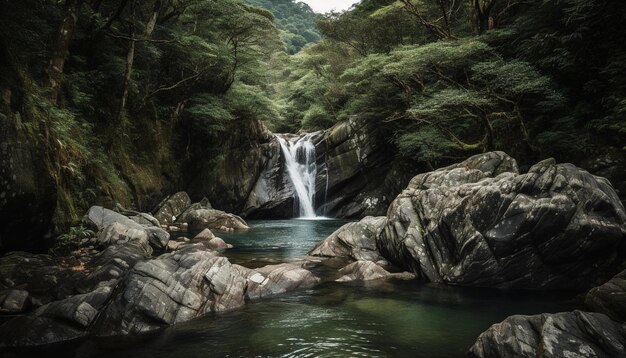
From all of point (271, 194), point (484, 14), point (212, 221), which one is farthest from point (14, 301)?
point (484, 14)

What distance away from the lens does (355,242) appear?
12.4 m

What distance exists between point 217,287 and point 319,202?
19.8 m

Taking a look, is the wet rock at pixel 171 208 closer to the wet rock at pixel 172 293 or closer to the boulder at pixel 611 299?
Answer: the wet rock at pixel 172 293

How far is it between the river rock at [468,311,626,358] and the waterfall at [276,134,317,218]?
73.1 ft

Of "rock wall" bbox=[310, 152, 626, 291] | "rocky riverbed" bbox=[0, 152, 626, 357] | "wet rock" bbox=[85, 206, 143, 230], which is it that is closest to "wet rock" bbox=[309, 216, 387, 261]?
"rocky riverbed" bbox=[0, 152, 626, 357]

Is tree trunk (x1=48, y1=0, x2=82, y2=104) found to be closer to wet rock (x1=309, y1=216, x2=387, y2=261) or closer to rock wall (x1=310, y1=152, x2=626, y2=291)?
wet rock (x1=309, y1=216, x2=387, y2=261)

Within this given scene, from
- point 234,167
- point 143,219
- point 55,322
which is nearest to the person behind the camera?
point 55,322

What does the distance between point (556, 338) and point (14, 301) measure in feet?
28.0

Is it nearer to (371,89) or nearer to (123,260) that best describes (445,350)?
(123,260)

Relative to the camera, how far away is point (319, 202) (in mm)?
27203

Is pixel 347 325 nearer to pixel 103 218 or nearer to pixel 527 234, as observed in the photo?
pixel 527 234

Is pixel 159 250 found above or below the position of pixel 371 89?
below

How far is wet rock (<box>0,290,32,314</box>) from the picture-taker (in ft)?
20.5

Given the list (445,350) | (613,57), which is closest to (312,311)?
(445,350)
